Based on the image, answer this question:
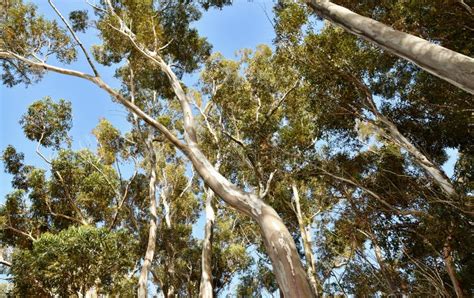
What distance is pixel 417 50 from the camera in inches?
139

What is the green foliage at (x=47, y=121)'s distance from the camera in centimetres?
1323

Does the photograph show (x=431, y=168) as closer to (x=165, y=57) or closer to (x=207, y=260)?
(x=207, y=260)

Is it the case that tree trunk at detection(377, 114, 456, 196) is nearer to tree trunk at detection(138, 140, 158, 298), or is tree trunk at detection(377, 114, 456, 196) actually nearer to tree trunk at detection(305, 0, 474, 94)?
tree trunk at detection(305, 0, 474, 94)

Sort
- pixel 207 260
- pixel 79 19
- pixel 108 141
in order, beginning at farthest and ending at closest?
pixel 108 141 < pixel 79 19 < pixel 207 260

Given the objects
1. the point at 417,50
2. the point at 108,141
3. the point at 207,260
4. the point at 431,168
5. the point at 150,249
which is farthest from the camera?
the point at 108,141

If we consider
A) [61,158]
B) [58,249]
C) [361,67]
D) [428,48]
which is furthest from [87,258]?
[428,48]

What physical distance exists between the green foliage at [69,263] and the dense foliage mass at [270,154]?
0.03 meters

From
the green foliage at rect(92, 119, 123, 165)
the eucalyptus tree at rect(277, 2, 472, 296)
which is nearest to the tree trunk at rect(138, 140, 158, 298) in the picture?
the green foliage at rect(92, 119, 123, 165)

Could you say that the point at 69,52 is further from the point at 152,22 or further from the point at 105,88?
the point at 105,88

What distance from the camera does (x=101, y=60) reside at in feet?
45.2

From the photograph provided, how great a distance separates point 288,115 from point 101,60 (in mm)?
7182

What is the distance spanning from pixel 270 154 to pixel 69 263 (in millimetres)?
5709

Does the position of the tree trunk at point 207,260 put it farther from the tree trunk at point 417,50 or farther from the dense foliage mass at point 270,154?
the tree trunk at point 417,50

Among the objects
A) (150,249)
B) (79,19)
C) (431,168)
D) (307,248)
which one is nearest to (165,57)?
(79,19)
